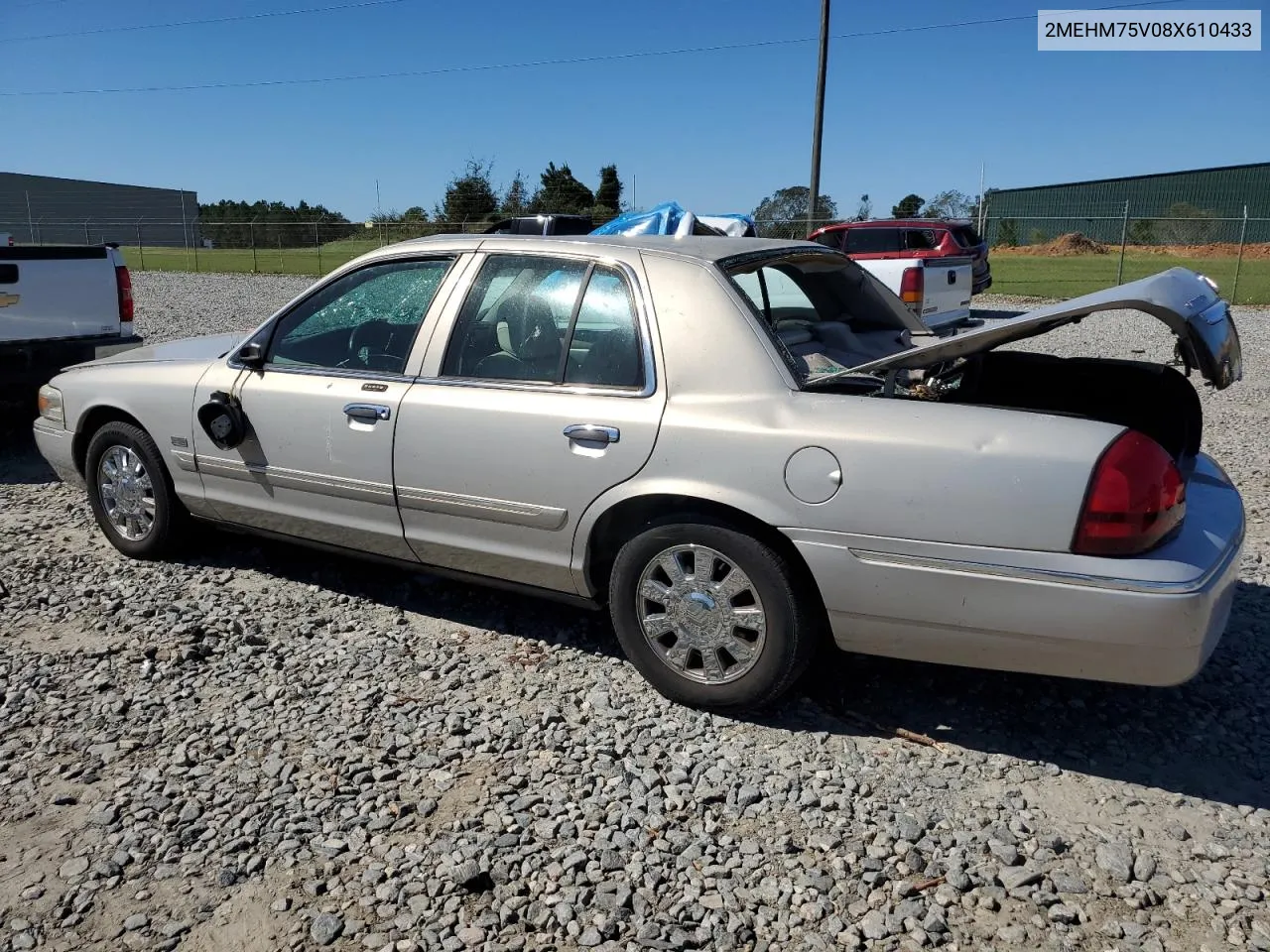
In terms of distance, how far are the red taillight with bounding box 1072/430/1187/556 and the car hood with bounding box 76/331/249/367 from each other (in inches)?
145

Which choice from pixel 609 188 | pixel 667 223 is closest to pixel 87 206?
pixel 609 188

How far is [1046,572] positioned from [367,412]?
2.50m

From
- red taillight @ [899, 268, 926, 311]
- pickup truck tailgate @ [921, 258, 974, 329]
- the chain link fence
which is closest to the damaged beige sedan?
red taillight @ [899, 268, 926, 311]

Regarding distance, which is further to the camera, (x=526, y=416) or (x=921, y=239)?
(x=921, y=239)

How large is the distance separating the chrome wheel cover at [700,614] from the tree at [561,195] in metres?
29.8

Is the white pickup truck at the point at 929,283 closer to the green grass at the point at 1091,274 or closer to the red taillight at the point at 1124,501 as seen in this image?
the red taillight at the point at 1124,501

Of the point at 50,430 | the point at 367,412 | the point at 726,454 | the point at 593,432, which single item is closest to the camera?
the point at 726,454

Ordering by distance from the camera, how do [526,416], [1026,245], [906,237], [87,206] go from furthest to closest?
[87,206], [1026,245], [906,237], [526,416]

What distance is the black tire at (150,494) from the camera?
16.1 ft

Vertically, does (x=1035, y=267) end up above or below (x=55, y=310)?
above

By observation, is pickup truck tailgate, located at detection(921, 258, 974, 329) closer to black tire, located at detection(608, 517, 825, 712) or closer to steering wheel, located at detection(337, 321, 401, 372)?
steering wheel, located at detection(337, 321, 401, 372)

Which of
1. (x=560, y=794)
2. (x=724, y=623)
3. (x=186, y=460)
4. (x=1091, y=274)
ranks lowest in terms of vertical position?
(x=560, y=794)

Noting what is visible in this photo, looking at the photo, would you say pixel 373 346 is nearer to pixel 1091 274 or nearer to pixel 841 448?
pixel 841 448

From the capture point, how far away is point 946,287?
12.2 meters
